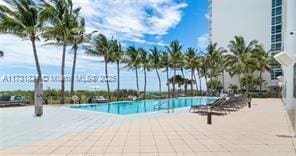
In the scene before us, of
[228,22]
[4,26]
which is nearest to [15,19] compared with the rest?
[4,26]

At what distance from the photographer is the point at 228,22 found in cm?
5319

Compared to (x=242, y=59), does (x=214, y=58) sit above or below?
above

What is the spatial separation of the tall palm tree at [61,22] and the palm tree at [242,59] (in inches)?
958

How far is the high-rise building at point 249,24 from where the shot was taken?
46531mm

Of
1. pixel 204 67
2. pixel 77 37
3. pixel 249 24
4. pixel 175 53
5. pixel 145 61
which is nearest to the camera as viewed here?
pixel 77 37

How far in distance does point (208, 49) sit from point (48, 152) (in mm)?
39667

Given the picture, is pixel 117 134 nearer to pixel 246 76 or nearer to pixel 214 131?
pixel 214 131

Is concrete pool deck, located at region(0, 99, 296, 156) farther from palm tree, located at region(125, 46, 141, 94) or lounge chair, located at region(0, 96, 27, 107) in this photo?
palm tree, located at region(125, 46, 141, 94)

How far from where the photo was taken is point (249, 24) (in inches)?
2018

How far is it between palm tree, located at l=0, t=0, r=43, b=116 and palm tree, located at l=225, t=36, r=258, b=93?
27063 mm

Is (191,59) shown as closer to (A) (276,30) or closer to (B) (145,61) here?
(B) (145,61)

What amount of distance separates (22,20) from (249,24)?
40.7m

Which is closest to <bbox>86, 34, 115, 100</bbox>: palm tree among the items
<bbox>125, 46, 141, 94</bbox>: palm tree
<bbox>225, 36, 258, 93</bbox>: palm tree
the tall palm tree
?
<bbox>125, 46, 141, 94</bbox>: palm tree

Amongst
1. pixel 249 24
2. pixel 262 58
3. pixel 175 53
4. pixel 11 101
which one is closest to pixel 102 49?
pixel 11 101
